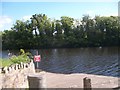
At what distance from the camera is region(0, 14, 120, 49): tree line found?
53.2 meters

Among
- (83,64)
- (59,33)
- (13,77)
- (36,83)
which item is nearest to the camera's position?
(36,83)

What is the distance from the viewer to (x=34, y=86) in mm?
2746

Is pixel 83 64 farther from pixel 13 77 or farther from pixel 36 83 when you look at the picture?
pixel 36 83

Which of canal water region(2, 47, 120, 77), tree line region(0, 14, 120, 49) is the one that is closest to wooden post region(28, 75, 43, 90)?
canal water region(2, 47, 120, 77)

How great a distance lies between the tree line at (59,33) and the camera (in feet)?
174

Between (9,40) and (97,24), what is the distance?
18916mm

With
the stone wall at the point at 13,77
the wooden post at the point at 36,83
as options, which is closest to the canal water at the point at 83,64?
the stone wall at the point at 13,77

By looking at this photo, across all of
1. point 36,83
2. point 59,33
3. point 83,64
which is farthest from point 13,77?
point 59,33

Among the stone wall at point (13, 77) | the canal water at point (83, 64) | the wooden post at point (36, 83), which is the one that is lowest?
the canal water at point (83, 64)

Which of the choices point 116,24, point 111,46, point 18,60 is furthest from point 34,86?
point 111,46

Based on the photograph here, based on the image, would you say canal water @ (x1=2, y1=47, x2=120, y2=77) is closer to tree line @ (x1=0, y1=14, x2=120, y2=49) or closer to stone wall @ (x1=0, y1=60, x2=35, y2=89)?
stone wall @ (x1=0, y1=60, x2=35, y2=89)

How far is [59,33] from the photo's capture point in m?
55.7

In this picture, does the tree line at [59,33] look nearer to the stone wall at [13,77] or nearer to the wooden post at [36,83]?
the stone wall at [13,77]

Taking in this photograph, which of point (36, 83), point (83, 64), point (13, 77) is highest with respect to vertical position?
point (36, 83)
